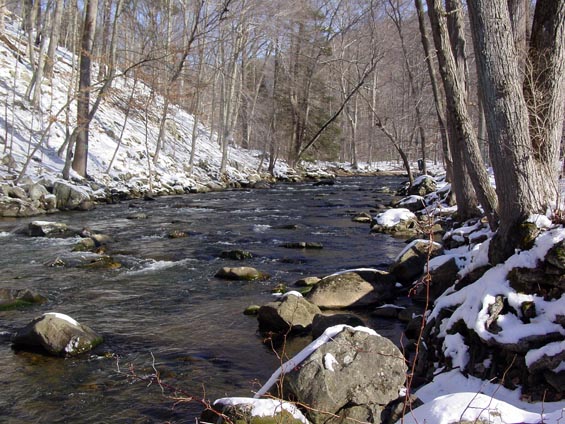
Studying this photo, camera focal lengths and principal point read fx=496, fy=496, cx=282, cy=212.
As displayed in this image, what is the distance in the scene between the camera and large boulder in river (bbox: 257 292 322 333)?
6367 mm

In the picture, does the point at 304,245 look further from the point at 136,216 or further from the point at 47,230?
the point at 47,230

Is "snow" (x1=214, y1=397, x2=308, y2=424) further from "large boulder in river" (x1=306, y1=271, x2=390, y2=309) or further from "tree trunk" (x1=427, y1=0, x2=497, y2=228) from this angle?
"tree trunk" (x1=427, y1=0, x2=497, y2=228)

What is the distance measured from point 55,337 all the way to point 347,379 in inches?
135

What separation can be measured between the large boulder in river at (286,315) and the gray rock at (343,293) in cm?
76

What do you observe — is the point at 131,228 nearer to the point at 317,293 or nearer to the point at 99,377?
the point at 317,293

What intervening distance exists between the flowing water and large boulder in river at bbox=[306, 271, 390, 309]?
670 mm

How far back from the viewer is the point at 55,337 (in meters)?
5.54

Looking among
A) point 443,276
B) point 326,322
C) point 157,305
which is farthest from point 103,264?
point 443,276

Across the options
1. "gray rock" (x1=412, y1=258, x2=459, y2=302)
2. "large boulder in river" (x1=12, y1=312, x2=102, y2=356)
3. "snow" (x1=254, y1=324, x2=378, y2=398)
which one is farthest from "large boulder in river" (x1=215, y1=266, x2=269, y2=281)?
"snow" (x1=254, y1=324, x2=378, y2=398)

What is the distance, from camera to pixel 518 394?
3.95m

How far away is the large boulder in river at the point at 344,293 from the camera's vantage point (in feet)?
24.4

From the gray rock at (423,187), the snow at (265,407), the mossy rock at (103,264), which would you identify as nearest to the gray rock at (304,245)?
the mossy rock at (103,264)

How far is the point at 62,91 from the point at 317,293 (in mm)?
22041

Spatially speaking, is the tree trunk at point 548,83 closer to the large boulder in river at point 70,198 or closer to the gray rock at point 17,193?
the large boulder in river at point 70,198
